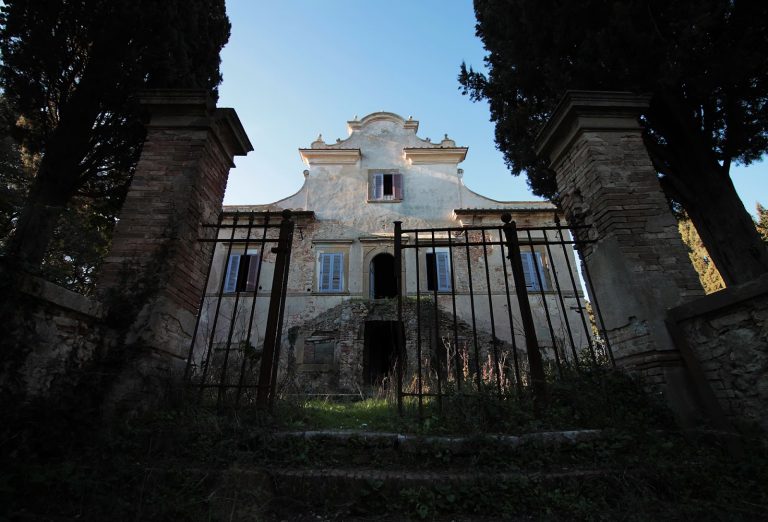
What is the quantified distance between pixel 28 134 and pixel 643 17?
929 centimetres

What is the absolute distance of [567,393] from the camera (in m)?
3.84

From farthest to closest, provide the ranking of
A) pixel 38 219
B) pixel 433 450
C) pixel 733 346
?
pixel 38 219 → pixel 733 346 → pixel 433 450

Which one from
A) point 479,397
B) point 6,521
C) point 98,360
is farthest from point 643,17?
point 6,521

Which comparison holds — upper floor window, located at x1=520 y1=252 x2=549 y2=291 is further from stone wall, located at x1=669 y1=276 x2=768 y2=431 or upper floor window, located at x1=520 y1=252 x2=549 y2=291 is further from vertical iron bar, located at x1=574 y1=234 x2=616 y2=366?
stone wall, located at x1=669 y1=276 x2=768 y2=431

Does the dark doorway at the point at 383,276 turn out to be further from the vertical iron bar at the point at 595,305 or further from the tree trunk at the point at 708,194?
the vertical iron bar at the point at 595,305

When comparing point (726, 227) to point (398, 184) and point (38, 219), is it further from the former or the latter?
point (398, 184)

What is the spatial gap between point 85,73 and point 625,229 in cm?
736

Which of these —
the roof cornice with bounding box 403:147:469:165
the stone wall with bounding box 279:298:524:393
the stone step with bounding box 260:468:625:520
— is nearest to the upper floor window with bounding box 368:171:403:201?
the roof cornice with bounding box 403:147:469:165

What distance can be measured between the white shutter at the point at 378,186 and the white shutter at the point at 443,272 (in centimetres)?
363

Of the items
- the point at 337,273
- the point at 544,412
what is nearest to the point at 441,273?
the point at 337,273

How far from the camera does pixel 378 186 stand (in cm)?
1695

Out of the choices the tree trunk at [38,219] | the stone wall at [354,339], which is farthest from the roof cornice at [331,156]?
the tree trunk at [38,219]

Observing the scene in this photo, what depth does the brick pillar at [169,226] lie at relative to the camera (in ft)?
12.0

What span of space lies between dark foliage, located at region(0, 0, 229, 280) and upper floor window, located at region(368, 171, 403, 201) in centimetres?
1068
